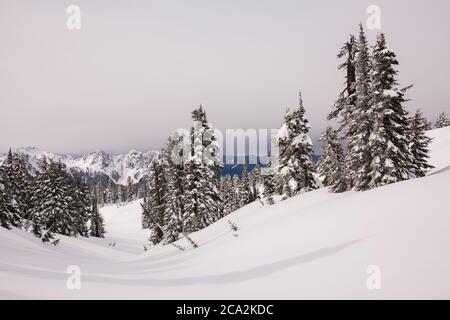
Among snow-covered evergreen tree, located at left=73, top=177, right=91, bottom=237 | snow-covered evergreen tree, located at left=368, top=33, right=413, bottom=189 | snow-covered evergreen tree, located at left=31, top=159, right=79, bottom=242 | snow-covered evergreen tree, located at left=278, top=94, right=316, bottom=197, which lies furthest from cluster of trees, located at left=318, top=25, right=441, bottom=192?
snow-covered evergreen tree, located at left=73, top=177, right=91, bottom=237

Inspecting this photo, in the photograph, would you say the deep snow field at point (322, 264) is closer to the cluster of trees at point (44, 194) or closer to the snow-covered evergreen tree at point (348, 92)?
the snow-covered evergreen tree at point (348, 92)

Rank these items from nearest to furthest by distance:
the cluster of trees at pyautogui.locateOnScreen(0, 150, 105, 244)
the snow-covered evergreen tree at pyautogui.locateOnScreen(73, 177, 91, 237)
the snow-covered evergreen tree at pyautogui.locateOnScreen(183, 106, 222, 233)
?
the snow-covered evergreen tree at pyautogui.locateOnScreen(183, 106, 222, 233) < the cluster of trees at pyautogui.locateOnScreen(0, 150, 105, 244) < the snow-covered evergreen tree at pyautogui.locateOnScreen(73, 177, 91, 237)

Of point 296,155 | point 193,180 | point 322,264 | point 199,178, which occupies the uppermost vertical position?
point 296,155

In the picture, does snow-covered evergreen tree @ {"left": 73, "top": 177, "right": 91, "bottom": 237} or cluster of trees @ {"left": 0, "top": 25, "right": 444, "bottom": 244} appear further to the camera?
snow-covered evergreen tree @ {"left": 73, "top": 177, "right": 91, "bottom": 237}

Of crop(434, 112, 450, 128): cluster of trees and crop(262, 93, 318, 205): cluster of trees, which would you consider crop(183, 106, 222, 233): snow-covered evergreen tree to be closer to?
crop(262, 93, 318, 205): cluster of trees

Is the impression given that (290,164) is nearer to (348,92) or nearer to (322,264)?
(348,92)

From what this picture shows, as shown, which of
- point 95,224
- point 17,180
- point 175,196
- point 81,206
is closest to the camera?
point 175,196

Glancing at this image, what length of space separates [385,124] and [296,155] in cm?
1036

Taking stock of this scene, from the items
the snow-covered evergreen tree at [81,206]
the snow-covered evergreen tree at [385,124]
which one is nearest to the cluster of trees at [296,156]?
the snow-covered evergreen tree at [385,124]

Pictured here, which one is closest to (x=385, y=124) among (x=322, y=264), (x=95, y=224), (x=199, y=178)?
(x=322, y=264)

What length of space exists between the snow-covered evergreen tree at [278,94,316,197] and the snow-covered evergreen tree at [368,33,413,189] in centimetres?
929

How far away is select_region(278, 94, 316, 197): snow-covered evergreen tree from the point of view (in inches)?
1198

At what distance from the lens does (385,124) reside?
69.4 ft

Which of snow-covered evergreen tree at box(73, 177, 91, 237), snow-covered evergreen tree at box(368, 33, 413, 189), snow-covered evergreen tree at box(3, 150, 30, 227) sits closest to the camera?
snow-covered evergreen tree at box(368, 33, 413, 189)
